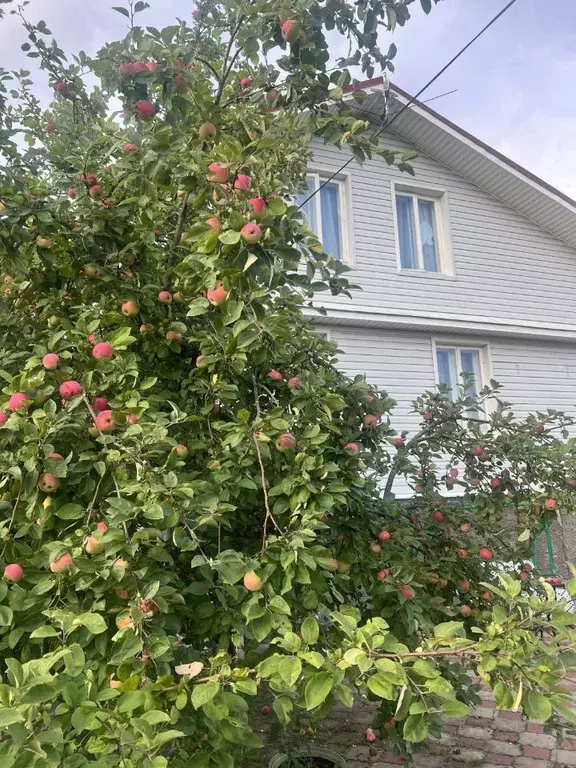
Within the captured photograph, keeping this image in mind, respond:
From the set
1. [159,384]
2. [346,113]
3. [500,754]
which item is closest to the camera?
[346,113]

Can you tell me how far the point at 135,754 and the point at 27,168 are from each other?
3684mm

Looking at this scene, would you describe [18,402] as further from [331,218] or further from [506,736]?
[331,218]

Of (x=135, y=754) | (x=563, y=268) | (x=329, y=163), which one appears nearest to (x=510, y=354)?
(x=563, y=268)

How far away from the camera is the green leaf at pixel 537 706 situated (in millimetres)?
1384

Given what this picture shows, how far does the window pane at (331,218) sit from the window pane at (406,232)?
119 centimetres

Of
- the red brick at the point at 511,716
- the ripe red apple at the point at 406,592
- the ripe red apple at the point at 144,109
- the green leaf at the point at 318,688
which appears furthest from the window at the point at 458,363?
the green leaf at the point at 318,688

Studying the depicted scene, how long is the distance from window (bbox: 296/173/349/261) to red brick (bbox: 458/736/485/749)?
21.8ft

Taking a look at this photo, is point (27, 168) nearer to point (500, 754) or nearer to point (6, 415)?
point (6, 415)

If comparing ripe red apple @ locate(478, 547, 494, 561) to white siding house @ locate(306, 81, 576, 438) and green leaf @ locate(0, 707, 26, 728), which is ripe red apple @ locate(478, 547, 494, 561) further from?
white siding house @ locate(306, 81, 576, 438)

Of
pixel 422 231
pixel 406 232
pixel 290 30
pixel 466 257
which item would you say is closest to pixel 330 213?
pixel 406 232

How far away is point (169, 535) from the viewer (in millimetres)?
2379

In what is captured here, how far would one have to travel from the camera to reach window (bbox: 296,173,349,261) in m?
9.37

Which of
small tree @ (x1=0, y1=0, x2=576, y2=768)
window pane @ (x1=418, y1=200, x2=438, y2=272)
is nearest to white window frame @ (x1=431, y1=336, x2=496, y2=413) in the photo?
window pane @ (x1=418, y1=200, x2=438, y2=272)

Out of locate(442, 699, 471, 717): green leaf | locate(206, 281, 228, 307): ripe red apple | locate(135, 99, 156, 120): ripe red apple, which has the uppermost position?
locate(135, 99, 156, 120): ripe red apple
